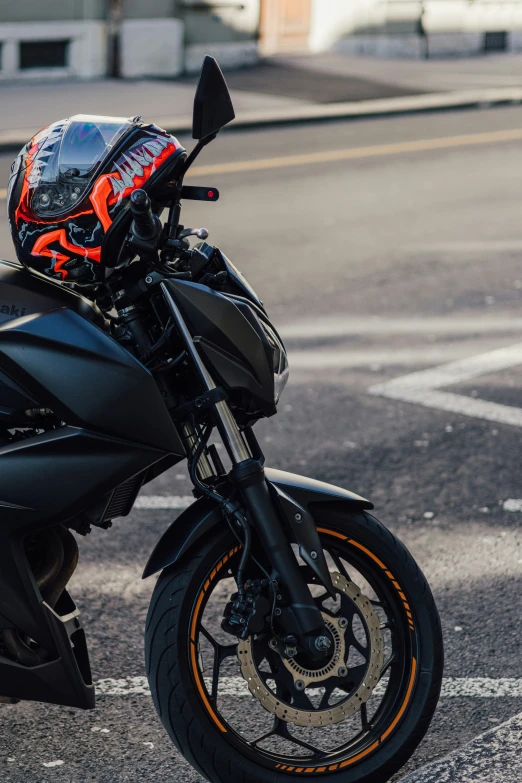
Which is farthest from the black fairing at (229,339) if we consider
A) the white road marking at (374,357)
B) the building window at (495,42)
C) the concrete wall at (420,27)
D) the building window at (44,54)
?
the building window at (495,42)

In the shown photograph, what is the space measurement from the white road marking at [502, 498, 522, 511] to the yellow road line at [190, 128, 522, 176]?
25.5 feet

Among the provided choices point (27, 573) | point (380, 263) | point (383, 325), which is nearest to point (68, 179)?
point (27, 573)

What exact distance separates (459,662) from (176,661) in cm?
122

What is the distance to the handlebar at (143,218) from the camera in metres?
2.56

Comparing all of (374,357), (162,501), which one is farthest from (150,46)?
(162,501)

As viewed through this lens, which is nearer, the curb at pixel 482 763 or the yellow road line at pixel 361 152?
the curb at pixel 482 763

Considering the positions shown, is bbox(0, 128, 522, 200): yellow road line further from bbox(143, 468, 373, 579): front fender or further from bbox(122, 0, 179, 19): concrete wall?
bbox(143, 468, 373, 579): front fender

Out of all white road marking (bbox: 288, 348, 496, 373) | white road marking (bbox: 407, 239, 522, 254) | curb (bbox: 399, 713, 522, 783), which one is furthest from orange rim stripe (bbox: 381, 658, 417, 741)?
white road marking (bbox: 407, 239, 522, 254)

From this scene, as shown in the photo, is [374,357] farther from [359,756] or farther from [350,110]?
[350,110]

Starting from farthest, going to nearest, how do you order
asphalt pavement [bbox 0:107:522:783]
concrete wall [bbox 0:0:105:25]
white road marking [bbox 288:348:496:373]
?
1. concrete wall [bbox 0:0:105:25]
2. white road marking [bbox 288:348:496:373]
3. asphalt pavement [bbox 0:107:522:783]

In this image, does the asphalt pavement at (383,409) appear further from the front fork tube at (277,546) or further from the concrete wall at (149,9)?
the concrete wall at (149,9)

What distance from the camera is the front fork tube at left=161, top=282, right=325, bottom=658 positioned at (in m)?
2.76

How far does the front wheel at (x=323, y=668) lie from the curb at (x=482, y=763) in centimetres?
8

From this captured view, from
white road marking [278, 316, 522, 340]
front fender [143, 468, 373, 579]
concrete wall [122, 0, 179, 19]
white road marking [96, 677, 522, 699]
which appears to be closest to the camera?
front fender [143, 468, 373, 579]
